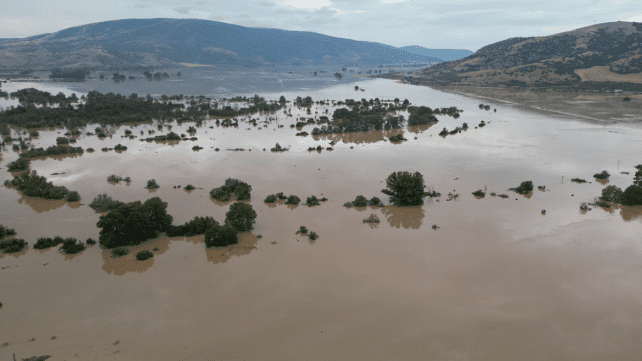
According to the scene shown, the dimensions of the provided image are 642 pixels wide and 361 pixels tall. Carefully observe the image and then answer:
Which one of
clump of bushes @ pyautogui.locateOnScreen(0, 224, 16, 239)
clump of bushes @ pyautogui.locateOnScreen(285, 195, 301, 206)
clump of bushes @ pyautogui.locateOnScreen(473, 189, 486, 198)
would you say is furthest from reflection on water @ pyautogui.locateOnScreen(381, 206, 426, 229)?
clump of bushes @ pyautogui.locateOnScreen(0, 224, 16, 239)

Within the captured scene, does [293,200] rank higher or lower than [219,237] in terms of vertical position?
higher

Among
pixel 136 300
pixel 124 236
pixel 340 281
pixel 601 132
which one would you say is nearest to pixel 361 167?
pixel 340 281

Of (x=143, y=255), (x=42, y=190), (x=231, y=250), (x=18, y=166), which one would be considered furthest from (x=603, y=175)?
(x=18, y=166)

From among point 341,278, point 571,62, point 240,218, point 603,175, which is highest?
point 571,62

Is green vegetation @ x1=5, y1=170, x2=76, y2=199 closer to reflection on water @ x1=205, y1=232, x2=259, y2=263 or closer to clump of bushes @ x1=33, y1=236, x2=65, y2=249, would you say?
clump of bushes @ x1=33, y1=236, x2=65, y2=249

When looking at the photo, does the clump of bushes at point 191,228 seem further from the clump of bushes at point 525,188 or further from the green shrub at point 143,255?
the clump of bushes at point 525,188

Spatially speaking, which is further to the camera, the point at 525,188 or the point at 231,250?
the point at 525,188

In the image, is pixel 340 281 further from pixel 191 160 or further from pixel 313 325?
pixel 191 160

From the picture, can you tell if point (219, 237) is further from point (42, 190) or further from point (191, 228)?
point (42, 190)
